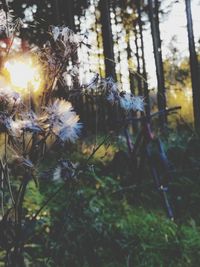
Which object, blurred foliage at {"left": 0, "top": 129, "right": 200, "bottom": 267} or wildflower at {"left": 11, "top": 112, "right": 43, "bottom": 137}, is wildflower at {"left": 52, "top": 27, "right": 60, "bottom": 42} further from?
blurred foliage at {"left": 0, "top": 129, "right": 200, "bottom": 267}

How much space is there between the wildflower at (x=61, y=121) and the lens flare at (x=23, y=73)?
36cm

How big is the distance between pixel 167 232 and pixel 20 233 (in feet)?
8.85

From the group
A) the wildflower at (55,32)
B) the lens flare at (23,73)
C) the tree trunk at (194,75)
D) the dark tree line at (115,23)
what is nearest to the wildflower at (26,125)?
the lens flare at (23,73)

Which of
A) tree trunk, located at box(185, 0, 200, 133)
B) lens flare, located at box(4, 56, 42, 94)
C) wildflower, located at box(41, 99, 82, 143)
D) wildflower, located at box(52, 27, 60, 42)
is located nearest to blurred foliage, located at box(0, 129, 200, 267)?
lens flare, located at box(4, 56, 42, 94)

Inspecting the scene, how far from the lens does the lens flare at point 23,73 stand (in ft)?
10.4

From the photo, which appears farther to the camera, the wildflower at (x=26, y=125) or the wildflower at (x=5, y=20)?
the wildflower at (x=5, y=20)

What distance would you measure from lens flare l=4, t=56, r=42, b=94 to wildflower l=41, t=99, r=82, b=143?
0.36m

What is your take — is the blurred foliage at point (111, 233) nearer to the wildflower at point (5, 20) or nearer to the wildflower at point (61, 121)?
the wildflower at point (61, 121)

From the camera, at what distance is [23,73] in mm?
3184

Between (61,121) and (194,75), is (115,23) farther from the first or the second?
(61,121)

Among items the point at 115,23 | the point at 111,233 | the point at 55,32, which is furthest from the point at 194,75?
the point at 55,32

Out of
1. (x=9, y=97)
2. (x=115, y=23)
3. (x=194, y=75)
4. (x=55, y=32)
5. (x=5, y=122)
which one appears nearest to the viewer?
(x=5, y=122)

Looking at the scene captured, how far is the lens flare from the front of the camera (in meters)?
3.16

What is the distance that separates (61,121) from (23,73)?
23.1 inches
